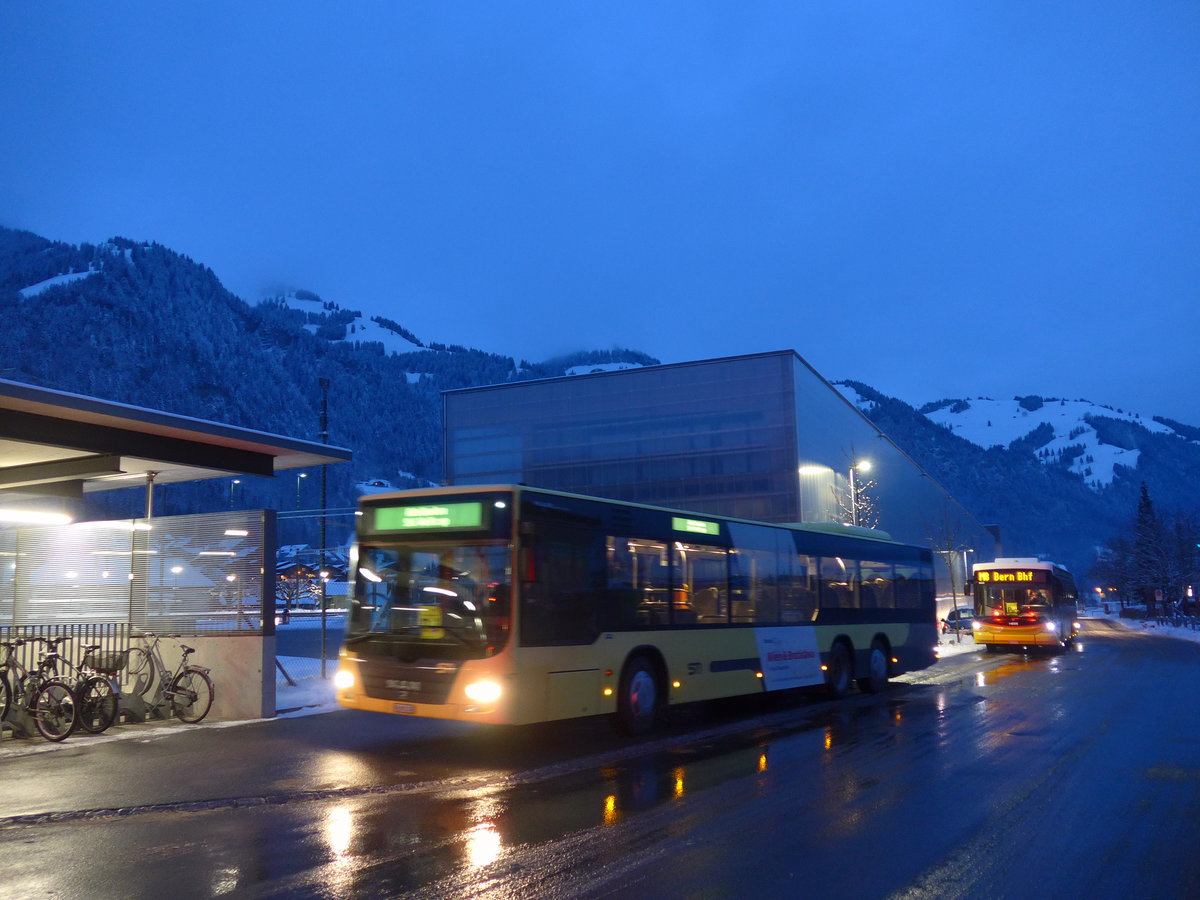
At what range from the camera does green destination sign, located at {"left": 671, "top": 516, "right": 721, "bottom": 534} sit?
1376cm

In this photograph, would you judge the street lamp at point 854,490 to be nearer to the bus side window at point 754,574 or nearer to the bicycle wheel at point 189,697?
the bus side window at point 754,574

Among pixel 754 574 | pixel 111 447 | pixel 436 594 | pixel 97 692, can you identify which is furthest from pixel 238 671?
pixel 754 574

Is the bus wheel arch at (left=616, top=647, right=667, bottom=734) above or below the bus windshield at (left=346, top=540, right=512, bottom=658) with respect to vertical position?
below

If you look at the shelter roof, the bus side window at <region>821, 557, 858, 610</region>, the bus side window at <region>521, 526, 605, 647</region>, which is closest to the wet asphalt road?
the bus side window at <region>521, 526, 605, 647</region>

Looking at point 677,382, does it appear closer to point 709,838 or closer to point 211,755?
point 211,755

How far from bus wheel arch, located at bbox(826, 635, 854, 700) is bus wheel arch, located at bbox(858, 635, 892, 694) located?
61cm

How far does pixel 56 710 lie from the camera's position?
1211 cm

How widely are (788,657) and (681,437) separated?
35.3 metres

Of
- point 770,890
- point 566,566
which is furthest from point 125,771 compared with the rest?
point 770,890

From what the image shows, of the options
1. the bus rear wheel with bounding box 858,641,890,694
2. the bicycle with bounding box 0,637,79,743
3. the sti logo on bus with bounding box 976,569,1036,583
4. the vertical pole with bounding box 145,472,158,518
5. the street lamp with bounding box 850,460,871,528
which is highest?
the street lamp with bounding box 850,460,871,528

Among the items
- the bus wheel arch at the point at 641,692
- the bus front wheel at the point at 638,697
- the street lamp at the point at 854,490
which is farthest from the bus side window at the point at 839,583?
the street lamp at the point at 854,490

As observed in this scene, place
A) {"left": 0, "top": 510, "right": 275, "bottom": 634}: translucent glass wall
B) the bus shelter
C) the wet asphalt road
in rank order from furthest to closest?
{"left": 0, "top": 510, "right": 275, "bottom": 634}: translucent glass wall, the bus shelter, the wet asphalt road

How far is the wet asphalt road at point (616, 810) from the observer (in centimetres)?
602

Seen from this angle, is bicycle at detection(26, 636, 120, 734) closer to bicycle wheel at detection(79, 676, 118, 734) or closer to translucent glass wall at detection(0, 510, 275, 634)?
bicycle wheel at detection(79, 676, 118, 734)
